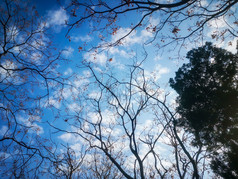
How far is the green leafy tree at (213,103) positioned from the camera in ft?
32.5

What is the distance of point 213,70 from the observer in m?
11.7

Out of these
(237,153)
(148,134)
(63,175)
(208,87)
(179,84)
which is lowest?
(63,175)

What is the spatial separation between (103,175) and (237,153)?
10.2 metres

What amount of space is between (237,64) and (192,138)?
6.87 metres

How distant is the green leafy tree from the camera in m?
9.90

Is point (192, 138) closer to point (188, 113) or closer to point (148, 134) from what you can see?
point (188, 113)

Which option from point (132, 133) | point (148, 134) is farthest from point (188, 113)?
point (132, 133)

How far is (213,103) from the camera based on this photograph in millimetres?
10883

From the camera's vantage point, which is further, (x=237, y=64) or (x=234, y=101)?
(x=237, y=64)

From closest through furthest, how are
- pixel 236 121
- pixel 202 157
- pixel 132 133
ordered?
pixel 132 133, pixel 202 157, pixel 236 121

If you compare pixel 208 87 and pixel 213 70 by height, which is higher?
pixel 213 70

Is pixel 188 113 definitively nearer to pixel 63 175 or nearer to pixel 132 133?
pixel 132 133

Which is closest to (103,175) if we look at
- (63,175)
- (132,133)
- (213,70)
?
(63,175)

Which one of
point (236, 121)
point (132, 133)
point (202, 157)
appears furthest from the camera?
point (236, 121)
